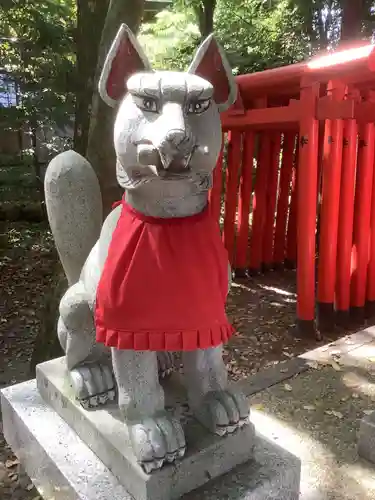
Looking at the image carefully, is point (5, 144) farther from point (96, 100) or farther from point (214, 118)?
point (214, 118)

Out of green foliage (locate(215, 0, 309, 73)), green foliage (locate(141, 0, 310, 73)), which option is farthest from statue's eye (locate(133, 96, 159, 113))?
green foliage (locate(215, 0, 309, 73))

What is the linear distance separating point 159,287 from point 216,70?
2.04ft

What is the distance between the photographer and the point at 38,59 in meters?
6.07

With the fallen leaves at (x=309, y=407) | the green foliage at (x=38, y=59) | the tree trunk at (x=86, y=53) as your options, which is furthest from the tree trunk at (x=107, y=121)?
the green foliage at (x=38, y=59)

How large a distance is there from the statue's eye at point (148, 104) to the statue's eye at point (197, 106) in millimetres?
85

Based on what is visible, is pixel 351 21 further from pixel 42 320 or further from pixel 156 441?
pixel 156 441

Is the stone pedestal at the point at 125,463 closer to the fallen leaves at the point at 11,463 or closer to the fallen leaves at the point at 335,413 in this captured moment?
the fallen leaves at the point at 11,463

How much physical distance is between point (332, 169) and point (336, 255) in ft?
2.54

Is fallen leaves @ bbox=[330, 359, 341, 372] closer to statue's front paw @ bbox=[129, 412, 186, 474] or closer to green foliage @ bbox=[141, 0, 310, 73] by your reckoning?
statue's front paw @ bbox=[129, 412, 186, 474]

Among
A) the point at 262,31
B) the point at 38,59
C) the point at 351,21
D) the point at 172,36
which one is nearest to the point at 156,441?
the point at 38,59

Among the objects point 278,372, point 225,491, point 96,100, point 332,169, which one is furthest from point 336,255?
point 225,491

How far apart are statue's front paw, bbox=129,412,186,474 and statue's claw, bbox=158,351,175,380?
15.1 inches

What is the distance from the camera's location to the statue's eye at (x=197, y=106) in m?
1.26

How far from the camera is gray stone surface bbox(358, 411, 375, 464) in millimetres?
2342
